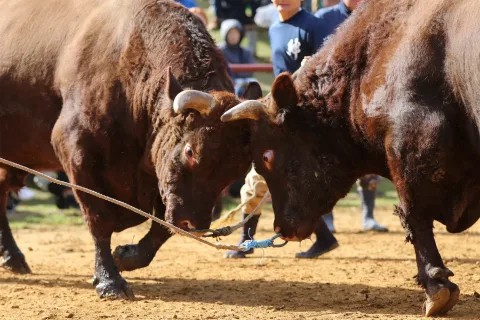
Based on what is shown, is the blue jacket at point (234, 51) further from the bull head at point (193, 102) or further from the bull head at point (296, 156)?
the bull head at point (296, 156)

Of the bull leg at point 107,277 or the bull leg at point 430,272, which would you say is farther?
the bull leg at point 107,277

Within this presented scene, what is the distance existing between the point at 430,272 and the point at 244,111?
165cm

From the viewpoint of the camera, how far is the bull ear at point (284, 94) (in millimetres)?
6273

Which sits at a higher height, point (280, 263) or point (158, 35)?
point (158, 35)

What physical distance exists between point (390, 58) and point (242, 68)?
7035 millimetres

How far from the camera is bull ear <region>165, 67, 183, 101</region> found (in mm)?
6566

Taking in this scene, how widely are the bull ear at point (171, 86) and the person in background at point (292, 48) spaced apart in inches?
84.2

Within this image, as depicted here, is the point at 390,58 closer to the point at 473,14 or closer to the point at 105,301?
the point at 473,14

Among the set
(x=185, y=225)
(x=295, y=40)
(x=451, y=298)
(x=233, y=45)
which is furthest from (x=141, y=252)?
(x=233, y=45)

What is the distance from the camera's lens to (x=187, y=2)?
927 cm

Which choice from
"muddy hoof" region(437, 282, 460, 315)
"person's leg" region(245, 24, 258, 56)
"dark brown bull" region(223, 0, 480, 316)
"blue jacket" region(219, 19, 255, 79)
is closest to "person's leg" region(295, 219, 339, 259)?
"dark brown bull" region(223, 0, 480, 316)

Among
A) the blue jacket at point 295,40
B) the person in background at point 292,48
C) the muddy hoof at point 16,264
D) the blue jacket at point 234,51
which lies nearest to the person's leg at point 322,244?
the person in background at point 292,48

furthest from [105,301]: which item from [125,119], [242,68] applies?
[242,68]

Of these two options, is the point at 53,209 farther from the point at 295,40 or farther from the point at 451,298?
the point at 451,298
